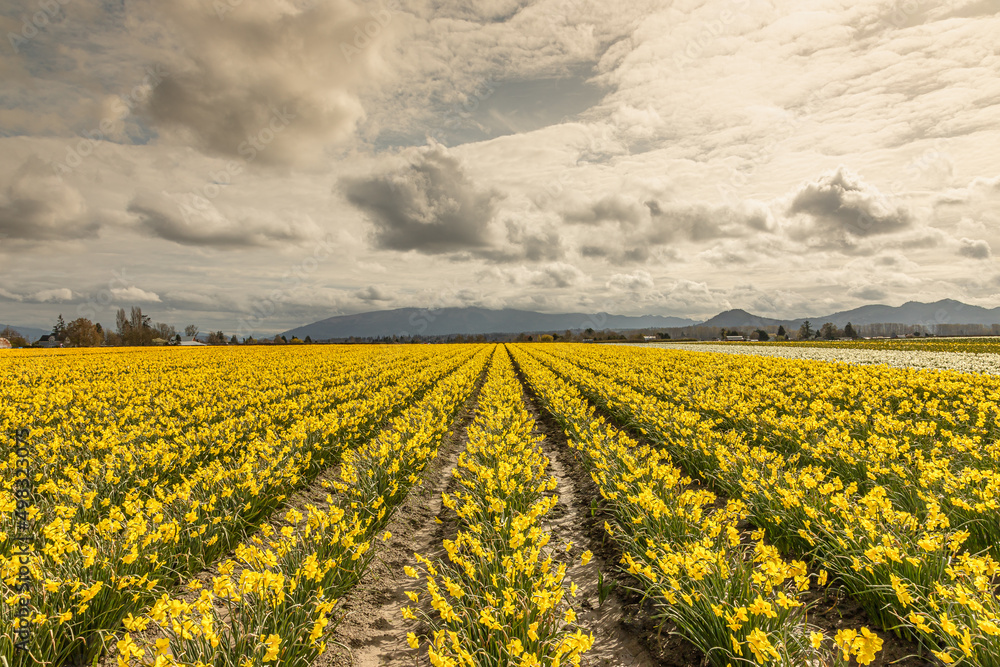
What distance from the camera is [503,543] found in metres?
4.72

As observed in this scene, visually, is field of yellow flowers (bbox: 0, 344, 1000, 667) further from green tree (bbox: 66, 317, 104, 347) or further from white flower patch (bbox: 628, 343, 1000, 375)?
green tree (bbox: 66, 317, 104, 347)

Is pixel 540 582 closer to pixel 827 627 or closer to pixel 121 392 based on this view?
pixel 827 627

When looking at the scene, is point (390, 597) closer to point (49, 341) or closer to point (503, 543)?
point (503, 543)

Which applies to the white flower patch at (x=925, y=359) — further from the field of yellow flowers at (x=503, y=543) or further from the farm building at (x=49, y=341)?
the farm building at (x=49, y=341)

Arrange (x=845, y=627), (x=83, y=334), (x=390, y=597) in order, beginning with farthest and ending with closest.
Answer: (x=83, y=334) → (x=390, y=597) → (x=845, y=627)

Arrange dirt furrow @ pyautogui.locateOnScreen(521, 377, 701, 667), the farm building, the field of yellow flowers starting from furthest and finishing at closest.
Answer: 1. the farm building
2. dirt furrow @ pyautogui.locateOnScreen(521, 377, 701, 667)
3. the field of yellow flowers

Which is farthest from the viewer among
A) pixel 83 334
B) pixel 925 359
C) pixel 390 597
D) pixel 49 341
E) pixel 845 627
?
pixel 49 341

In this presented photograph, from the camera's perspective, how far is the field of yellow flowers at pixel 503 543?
335 cm

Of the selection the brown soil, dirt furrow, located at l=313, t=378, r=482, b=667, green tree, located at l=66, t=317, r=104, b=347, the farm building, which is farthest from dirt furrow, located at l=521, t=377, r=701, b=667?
the farm building

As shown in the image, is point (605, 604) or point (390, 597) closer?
point (605, 604)

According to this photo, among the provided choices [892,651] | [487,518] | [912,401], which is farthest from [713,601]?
[912,401]

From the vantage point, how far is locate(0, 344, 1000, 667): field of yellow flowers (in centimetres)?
335

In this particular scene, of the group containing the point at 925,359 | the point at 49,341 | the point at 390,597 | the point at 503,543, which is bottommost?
the point at 390,597

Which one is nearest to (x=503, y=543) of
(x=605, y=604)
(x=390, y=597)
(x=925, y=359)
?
(x=605, y=604)
